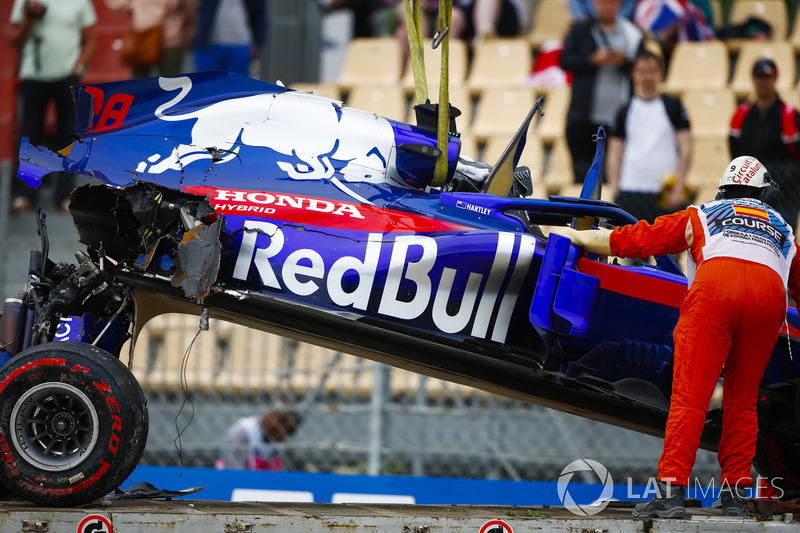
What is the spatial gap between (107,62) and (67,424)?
8.26m

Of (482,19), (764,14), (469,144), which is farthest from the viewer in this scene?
(482,19)

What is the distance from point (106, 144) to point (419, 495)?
3.10 meters

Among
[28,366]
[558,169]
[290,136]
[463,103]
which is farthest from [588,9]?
[28,366]

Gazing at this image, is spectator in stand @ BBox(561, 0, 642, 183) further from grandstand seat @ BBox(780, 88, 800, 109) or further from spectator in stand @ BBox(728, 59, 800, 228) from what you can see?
grandstand seat @ BBox(780, 88, 800, 109)

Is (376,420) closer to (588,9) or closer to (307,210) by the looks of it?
(307,210)

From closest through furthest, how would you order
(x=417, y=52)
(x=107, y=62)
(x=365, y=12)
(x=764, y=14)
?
(x=417, y=52) → (x=107, y=62) → (x=764, y=14) → (x=365, y=12)

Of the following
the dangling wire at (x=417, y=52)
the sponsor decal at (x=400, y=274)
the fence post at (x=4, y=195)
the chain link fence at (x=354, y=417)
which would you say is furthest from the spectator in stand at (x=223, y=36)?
the sponsor decal at (x=400, y=274)

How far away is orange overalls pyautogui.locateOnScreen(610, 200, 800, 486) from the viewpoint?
4410mm

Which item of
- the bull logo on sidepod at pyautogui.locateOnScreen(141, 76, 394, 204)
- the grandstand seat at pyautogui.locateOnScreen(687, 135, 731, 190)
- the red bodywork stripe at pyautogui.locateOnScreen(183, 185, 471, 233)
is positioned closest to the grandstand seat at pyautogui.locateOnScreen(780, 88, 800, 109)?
the grandstand seat at pyautogui.locateOnScreen(687, 135, 731, 190)

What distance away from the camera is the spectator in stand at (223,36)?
11.1 m

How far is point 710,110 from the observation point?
10.7 m

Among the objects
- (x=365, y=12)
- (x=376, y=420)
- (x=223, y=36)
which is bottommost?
(x=376, y=420)

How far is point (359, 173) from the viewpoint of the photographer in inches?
190

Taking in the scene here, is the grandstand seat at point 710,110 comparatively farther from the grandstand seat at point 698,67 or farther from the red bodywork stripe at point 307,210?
the red bodywork stripe at point 307,210
